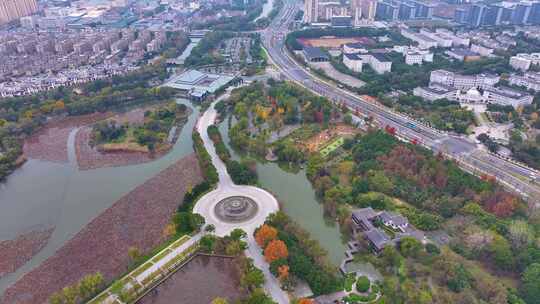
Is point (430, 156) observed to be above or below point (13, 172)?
above

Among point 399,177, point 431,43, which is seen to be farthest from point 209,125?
point 431,43

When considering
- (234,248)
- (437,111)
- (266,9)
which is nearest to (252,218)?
(234,248)

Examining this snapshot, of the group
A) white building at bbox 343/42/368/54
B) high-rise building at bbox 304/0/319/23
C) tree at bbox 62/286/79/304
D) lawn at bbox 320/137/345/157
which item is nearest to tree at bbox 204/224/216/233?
tree at bbox 62/286/79/304

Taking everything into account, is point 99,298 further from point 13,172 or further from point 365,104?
point 365,104

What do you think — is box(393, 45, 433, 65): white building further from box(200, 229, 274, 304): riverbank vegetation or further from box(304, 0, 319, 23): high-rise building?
box(200, 229, 274, 304): riverbank vegetation

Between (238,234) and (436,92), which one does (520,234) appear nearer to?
(238,234)

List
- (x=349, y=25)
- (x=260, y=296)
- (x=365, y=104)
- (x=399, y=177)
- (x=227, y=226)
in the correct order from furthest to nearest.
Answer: (x=349, y=25), (x=365, y=104), (x=399, y=177), (x=227, y=226), (x=260, y=296)

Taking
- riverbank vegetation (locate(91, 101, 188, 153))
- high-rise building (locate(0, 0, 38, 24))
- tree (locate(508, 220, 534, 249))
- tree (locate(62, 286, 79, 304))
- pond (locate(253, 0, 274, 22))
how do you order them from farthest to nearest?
pond (locate(253, 0, 274, 22)) → high-rise building (locate(0, 0, 38, 24)) → riverbank vegetation (locate(91, 101, 188, 153)) → tree (locate(508, 220, 534, 249)) → tree (locate(62, 286, 79, 304))
